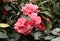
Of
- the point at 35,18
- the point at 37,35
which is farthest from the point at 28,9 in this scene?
the point at 37,35

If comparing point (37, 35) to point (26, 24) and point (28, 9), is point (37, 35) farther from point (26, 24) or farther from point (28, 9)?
point (28, 9)

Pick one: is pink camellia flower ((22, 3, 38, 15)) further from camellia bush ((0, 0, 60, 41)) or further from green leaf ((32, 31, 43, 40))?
green leaf ((32, 31, 43, 40))

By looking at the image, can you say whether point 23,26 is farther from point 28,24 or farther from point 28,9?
point 28,9

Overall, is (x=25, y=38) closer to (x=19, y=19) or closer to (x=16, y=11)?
(x=19, y=19)

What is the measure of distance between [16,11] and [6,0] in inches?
5.8

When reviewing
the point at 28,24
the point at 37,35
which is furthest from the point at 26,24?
the point at 37,35

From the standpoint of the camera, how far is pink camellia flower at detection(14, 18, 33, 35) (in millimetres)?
1403

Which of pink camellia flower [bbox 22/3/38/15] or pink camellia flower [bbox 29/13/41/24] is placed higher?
pink camellia flower [bbox 22/3/38/15]

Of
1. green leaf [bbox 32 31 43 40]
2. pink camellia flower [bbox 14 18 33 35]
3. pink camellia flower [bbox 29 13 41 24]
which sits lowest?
green leaf [bbox 32 31 43 40]

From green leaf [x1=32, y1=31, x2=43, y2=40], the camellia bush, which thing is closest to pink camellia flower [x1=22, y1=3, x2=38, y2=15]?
the camellia bush

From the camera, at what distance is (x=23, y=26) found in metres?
1.42

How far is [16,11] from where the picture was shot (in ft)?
5.40

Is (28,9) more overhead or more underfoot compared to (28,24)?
more overhead

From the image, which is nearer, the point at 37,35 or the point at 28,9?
the point at 37,35
